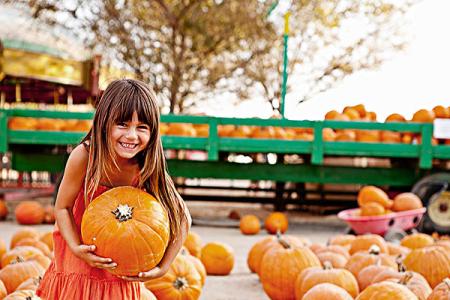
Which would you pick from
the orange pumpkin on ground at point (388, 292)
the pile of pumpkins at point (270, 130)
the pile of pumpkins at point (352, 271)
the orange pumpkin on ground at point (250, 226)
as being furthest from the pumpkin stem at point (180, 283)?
the pile of pumpkins at point (270, 130)

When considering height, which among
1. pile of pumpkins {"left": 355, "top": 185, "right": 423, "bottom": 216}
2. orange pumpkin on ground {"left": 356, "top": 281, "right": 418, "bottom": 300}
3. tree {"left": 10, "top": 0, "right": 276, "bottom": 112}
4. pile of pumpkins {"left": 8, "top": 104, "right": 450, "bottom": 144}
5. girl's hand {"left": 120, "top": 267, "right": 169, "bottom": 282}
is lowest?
orange pumpkin on ground {"left": 356, "top": 281, "right": 418, "bottom": 300}

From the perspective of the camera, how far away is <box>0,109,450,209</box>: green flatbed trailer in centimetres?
929

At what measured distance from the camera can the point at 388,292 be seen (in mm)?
3418

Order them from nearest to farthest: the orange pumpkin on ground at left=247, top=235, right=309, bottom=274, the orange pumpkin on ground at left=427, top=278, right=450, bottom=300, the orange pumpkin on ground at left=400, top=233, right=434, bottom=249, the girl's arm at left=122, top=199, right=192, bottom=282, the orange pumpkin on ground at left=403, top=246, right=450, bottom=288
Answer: the girl's arm at left=122, top=199, right=192, bottom=282 → the orange pumpkin on ground at left=427, top=278, right=450, bottom=300 → the orange pumpkin on ground at left=403, top=246, right=450, bottom=288 → the orange pumpkin on ground at left=247, top=235, right=309, bottom=274 → the orange pumpkin on ground at left=400, top=233, right=434, bottom=249

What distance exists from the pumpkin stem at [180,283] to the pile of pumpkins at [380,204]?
381 centimetres

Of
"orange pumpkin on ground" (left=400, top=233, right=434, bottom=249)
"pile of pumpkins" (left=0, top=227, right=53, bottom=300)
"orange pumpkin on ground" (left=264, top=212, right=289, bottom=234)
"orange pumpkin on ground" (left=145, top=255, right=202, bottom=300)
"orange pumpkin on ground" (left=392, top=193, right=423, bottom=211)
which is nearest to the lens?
"pile of pumpkins" (left=0, top=227, right=53, bottom=300)

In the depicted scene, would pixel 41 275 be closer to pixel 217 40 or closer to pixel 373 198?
pixel 373 198

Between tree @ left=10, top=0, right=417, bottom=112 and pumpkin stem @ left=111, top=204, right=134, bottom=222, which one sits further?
tree @ left=10, top=0, right=417, bottom=112

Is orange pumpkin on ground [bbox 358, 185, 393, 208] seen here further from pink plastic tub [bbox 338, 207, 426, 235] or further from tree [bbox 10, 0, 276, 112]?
tree [bbox 10, 0, 276, 112]

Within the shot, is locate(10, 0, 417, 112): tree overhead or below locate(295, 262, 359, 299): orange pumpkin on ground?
overhead

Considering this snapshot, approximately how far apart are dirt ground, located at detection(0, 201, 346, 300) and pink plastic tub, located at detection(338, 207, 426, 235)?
40.1 inches

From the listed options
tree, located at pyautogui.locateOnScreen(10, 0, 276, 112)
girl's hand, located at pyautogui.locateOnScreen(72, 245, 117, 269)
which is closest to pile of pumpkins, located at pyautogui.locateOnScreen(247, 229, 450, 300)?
girl's hand, located at pyautogui.locateOnScreen(72, 245, 117, 269)

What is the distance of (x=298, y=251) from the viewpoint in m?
4.77

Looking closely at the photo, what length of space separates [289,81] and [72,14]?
498 cm
